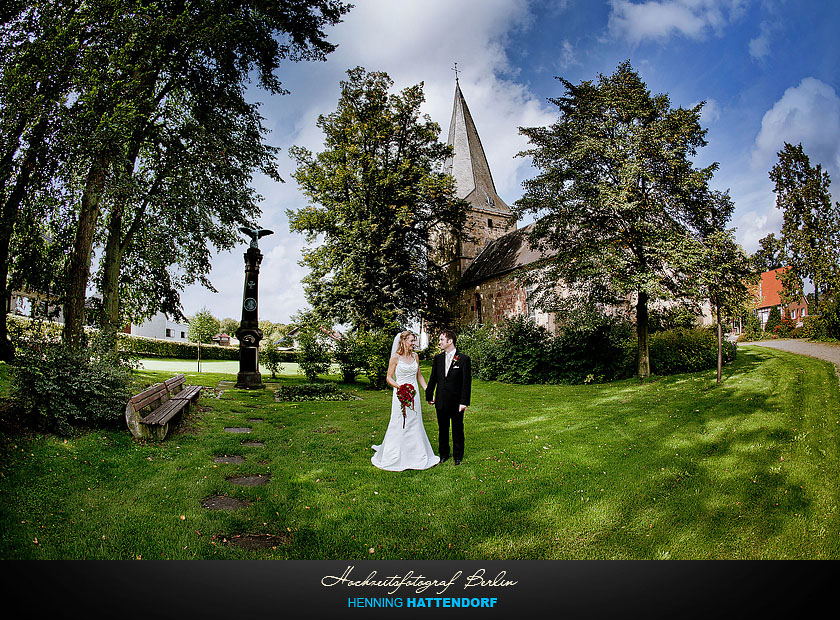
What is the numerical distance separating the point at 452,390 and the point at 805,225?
332cm

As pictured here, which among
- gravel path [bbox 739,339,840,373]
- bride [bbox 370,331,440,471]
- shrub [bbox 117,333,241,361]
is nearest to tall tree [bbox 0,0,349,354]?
bride [bbox 370,331,440,471]

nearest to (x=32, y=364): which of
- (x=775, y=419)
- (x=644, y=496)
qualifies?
(x=644, y=496)

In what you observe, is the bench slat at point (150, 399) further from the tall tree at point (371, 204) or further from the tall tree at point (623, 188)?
the tall tree at point (371, 204)

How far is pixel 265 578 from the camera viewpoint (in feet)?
8.26

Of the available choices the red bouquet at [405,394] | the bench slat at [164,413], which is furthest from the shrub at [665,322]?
the bench slat at [164,413]

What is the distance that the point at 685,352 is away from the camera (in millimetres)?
11031

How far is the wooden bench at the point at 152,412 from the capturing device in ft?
15.1

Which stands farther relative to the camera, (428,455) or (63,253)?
(63,253)

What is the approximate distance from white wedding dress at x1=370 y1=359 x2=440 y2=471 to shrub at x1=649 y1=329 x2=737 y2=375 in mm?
9499

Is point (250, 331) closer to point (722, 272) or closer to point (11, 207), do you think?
point (11, 207)

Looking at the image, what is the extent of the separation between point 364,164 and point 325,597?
16.8 meters

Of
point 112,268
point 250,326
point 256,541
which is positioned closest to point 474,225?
point 250,326

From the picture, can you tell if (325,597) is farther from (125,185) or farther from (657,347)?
(657,347)

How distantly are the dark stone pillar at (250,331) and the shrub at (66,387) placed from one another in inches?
212
